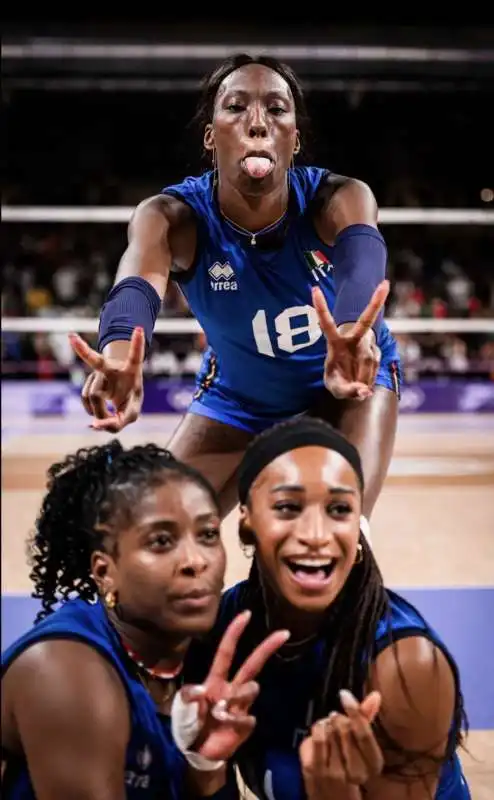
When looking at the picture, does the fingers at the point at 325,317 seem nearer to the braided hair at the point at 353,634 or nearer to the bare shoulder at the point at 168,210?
the braided hair at the point at 353,634

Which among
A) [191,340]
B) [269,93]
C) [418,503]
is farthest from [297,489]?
[191,340]

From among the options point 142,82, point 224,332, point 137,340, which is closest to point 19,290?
point 142,82

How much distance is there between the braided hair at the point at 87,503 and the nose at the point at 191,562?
8cm

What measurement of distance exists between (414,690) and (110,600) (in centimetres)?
37

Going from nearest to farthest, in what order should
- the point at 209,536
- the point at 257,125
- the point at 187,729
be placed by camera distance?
the point at 187,729
the point at 209,536
the point at 257,125

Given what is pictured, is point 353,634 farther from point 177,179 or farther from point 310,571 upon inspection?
point 177,179

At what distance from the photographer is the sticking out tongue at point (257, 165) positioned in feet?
4.33

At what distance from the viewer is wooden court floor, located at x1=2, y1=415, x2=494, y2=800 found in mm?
2564

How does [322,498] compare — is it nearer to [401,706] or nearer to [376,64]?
[401,706]

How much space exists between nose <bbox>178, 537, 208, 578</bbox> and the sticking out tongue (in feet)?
1.86

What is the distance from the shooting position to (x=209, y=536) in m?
1.09

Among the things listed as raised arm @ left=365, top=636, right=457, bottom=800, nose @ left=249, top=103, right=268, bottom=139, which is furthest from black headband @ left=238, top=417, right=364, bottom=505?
nose @ left=249, top=103, right=268, bottom=139

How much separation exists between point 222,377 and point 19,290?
13.7ft

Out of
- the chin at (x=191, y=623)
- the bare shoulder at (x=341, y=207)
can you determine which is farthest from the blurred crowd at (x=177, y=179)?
the chin at (x=191, y=623)
